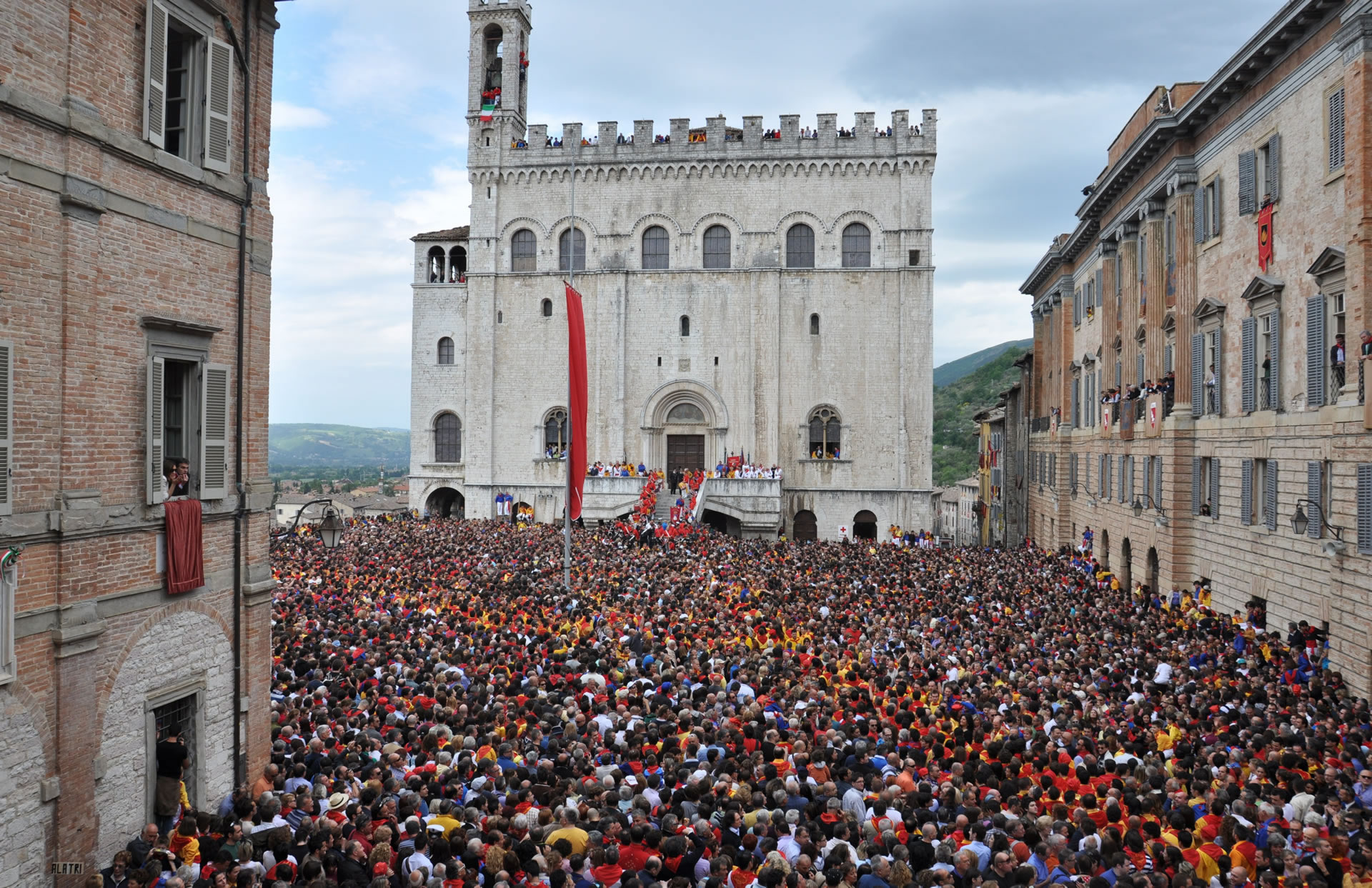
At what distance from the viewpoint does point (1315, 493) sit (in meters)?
18.3

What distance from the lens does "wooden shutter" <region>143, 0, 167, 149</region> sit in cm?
1099

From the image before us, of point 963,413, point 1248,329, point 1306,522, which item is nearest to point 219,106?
point 1306,522

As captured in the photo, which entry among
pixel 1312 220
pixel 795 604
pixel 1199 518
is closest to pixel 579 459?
pixel 795 604

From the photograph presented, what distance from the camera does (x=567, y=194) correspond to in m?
47.8

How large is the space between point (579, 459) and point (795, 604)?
25.4 ft

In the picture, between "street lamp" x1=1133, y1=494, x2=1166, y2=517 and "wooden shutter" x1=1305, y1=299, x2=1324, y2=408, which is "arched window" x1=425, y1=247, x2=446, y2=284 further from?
"wooden shutter" x1=1305, y1=299, x2=1324, y2=408

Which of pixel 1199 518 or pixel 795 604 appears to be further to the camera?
pixel 1199 518

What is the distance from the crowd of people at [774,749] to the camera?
8758 millimetres

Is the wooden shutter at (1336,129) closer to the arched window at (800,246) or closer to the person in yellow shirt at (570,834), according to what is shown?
the person in yellow shirt at (570,834)

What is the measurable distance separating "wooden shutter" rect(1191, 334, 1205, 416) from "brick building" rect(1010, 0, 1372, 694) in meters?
0.06

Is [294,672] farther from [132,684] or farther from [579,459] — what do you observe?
[579,459]

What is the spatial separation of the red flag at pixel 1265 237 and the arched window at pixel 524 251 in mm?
33354

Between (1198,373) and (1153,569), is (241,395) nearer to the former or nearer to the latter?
(1198,373)

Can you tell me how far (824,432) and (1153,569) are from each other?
68.2 ft
